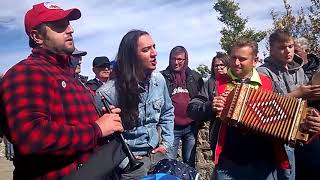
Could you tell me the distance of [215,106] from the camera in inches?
151

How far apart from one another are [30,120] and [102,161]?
1.63 ft

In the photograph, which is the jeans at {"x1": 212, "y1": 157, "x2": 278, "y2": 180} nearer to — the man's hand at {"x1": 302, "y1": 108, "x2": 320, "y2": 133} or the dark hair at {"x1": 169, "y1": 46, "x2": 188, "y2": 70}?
the man's hand at {"x1": 302, "y1": 108, "x2": 320, "y2": 133}

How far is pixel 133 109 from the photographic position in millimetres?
3773

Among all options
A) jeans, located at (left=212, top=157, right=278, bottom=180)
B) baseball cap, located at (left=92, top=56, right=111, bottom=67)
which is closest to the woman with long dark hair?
jeans, located at (left=212, top=157, right=278, bottom=180)

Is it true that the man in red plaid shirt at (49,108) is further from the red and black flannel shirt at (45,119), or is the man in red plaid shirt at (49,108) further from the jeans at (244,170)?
the jeans at (244,170)

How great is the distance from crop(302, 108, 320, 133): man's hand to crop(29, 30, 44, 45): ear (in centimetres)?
214

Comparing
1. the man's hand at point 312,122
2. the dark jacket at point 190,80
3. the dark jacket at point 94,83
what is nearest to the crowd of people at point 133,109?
the man's hand at point 312,122

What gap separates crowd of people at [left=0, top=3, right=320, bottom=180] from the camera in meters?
2.58

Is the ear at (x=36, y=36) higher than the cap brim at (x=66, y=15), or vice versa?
the cap brim at (x=66, y=15)

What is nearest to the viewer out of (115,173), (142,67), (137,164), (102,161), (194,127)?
(102,161)

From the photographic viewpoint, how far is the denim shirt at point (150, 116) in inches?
152

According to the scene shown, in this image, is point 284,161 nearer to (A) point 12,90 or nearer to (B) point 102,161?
(B) point 102,161

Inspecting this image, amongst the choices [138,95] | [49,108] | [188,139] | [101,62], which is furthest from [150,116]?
[101,62]

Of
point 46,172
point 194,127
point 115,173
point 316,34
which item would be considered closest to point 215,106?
point 115,173
